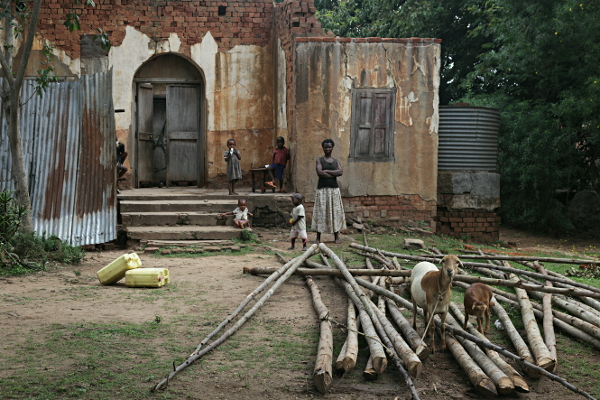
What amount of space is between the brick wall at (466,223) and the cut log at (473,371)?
8.14m

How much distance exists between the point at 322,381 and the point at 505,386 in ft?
3.62

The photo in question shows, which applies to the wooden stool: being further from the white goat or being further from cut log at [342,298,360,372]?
the white goat

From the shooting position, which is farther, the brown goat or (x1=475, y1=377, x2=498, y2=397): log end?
the brown goat

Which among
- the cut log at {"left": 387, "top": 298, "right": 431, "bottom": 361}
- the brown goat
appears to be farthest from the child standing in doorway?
the brown goat

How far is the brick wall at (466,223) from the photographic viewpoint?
41.0 feet

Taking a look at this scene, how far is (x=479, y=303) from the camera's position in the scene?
16.2 ft

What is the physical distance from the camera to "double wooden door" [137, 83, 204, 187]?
1391 centimetres

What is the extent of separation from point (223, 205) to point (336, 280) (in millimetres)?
4578

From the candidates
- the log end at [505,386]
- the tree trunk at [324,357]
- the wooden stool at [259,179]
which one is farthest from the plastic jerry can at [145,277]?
the wooden stool at [259,179]

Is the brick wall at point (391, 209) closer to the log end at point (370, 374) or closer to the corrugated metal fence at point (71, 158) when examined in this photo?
the corrugated metal fence at point (71, 158)

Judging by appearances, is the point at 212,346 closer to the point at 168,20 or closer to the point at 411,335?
the point at 411,335

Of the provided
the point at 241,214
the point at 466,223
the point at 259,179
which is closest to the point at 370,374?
the point at 241,214

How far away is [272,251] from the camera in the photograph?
960 cm

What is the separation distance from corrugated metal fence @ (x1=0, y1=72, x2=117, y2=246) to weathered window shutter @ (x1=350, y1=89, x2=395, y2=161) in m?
4.52
